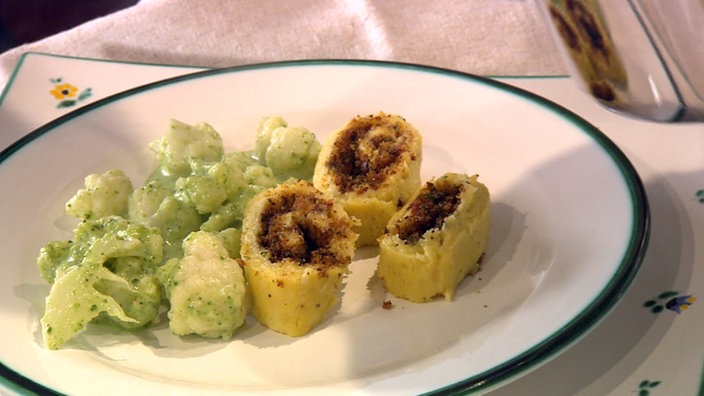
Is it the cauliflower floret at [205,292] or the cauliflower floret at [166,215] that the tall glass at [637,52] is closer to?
the cauliflower floret at [205,292]

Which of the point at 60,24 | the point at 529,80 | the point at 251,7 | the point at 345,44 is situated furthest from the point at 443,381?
the point at 60,24

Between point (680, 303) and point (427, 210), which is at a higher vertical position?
point (427, 210)

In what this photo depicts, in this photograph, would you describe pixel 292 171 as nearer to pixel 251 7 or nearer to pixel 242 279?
pixel 242 279

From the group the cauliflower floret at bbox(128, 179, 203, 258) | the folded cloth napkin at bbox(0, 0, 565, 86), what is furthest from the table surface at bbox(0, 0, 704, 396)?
the cauliflower floret at bbox(128, 179, 203, 258)

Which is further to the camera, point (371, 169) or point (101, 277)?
point (371, 169)

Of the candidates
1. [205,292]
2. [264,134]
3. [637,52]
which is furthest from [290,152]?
[637,52]

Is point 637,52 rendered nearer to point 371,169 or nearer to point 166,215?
point 371,169
